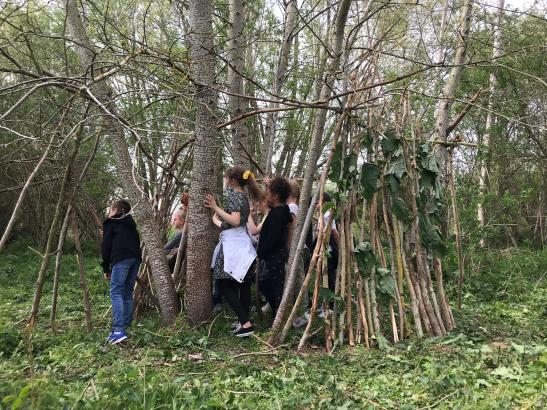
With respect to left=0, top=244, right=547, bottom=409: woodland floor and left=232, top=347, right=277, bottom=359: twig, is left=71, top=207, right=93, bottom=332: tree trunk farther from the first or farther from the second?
left=232, top=347, right=277, bottom=359: twig

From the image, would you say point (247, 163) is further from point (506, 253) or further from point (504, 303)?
point (506, 253)

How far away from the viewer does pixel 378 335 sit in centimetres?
408

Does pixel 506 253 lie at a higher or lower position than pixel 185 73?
lower

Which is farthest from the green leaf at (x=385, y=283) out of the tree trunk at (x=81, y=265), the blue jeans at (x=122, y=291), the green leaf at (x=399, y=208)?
the tree trunk at (x=81, y=265)

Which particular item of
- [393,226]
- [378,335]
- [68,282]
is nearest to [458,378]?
[378,335]

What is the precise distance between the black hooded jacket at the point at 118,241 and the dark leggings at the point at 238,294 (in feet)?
3.01

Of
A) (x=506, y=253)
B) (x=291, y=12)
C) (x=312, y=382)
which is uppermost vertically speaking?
(x=291, y=12)

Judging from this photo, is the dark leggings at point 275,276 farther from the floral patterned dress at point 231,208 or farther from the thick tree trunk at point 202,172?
the thick tree trunk at point 202,172

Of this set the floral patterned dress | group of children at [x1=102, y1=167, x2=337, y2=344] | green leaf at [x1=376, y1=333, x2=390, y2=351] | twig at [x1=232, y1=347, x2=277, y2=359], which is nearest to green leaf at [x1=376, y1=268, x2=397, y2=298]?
green leaf at [x1=376, y1=333, x2=390, y2=351]

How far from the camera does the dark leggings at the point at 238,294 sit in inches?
185

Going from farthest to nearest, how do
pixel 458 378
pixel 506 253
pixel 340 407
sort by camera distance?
pixel 506 253 → pixel 458 378 → pixel 340 407

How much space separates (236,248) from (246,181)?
0.66 meters

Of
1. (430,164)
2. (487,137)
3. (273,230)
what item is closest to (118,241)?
(273,230)

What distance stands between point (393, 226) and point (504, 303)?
8.56 ft
